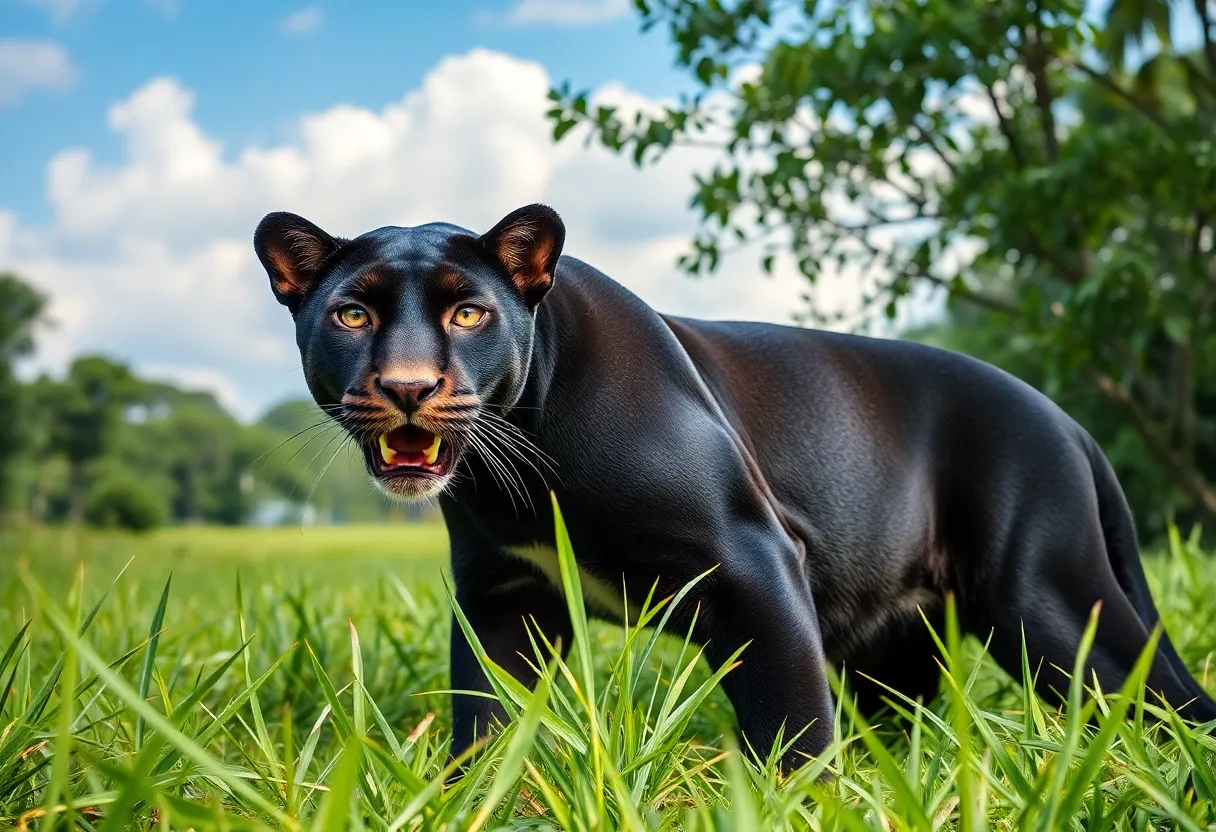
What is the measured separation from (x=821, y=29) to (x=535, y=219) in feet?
13.2

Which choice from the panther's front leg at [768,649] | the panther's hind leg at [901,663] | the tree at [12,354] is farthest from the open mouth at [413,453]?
the tree at [12,354]

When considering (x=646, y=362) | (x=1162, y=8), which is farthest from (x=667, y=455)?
(x=1162, y=8)

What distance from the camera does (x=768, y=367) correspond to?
2.96 metres

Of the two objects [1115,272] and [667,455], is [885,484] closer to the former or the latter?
[667,455]

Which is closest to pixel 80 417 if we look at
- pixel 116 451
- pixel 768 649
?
pixel 116 451

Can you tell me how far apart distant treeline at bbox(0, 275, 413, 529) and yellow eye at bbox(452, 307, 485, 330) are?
70.2ft

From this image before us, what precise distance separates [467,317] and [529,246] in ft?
0.78

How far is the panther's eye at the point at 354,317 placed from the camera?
2229mm

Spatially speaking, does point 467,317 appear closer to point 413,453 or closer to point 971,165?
point 413,453

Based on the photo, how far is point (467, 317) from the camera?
2.25 metres

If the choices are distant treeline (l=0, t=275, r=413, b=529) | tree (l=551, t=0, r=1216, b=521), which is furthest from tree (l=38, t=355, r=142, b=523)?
tree (l=551, t=0, r=1216, b=521)

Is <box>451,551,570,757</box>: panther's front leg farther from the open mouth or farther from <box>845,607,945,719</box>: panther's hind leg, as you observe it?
<box>845,607,945,719</box>: panther's hind leg

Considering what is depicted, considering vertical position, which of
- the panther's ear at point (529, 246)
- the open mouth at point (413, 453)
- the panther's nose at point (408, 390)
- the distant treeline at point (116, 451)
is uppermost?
the panther's ear at point (529, 246)

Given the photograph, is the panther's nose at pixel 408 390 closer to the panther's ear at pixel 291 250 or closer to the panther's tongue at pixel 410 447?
the panther's tongue at pixel 410 447
